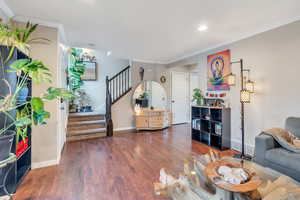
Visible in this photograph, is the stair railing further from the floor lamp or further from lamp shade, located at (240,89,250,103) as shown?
lamp shade, located at (240,89,250,103)

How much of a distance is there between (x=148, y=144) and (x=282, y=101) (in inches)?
113

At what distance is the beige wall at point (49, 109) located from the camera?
8.11 ft

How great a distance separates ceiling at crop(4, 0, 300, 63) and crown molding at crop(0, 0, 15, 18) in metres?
0.05

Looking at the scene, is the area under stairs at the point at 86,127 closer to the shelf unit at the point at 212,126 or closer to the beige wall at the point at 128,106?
the beige wall at the point at 128,106

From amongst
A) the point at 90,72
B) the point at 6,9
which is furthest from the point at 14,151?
the point at 90,72

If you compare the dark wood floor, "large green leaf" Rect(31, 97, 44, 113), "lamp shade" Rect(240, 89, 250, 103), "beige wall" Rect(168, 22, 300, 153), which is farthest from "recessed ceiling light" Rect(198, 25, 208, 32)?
"large green leaf" Rect(31, 97, 44, 113)

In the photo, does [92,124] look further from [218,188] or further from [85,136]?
[218,188]

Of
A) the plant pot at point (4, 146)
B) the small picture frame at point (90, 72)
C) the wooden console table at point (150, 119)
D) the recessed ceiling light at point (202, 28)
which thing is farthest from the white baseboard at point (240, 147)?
the small picture frame at point (90, 72)

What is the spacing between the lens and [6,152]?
1357mm

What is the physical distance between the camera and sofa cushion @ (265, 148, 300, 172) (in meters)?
1.76

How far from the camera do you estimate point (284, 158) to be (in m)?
1.87

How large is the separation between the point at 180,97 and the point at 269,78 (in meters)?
3.51

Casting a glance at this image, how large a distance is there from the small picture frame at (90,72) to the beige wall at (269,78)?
4808 mm

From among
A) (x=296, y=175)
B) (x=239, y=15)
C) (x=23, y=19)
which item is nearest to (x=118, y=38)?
(x=23, y=19)
